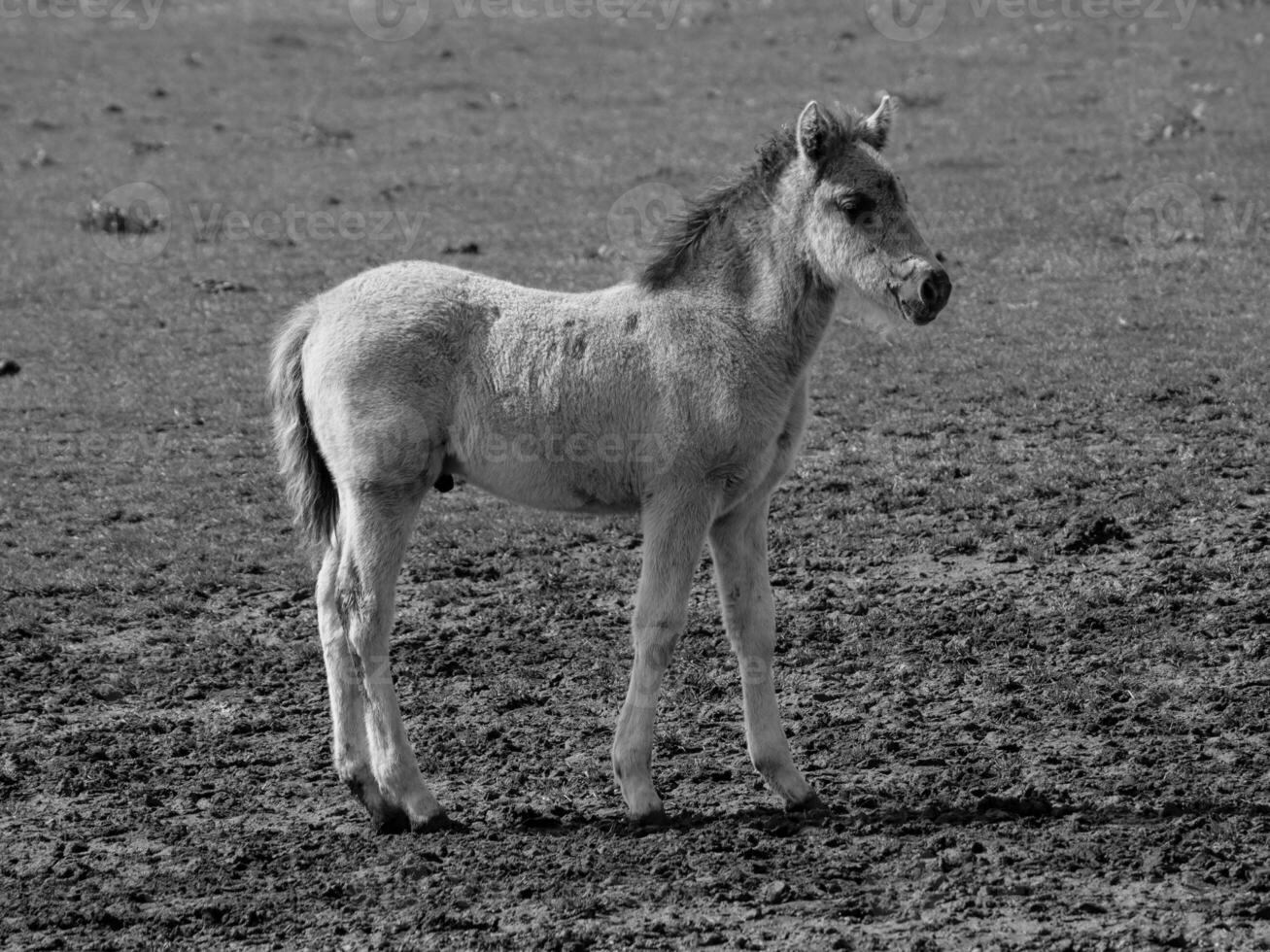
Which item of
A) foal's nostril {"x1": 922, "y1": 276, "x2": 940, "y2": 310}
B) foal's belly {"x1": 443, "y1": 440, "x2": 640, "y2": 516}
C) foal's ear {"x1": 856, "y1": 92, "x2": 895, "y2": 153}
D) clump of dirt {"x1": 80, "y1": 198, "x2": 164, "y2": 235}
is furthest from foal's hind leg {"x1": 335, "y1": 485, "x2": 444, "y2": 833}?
clump of dirt {"x1": 80, "y1": 198, "x2": 164, "y2": 235}

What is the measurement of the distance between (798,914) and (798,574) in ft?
14.6

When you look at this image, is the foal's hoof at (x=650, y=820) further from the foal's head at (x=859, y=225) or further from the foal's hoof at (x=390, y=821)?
the foal's head at (x=859, y=225)

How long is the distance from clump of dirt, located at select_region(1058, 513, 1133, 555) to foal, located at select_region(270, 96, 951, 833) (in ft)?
12.0

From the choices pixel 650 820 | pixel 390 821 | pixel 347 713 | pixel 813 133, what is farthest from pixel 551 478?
pixel 813 133

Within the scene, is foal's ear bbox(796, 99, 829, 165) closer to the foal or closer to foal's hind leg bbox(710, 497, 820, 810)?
the foal

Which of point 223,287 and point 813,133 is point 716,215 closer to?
point 813,133

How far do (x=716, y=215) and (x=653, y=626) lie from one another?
2045 mm

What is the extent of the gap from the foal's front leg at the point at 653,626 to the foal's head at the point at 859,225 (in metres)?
1.29

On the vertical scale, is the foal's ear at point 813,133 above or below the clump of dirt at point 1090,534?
above

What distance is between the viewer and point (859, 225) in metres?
7.37

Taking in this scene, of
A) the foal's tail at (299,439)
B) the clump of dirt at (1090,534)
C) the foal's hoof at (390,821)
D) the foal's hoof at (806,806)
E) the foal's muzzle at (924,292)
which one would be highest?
the foal's muzzle at (924,292)

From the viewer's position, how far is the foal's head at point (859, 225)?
23.7 feet

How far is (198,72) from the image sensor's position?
31.6 meters

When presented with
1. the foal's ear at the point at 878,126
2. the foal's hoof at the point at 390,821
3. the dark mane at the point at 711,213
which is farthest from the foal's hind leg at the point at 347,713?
the foal's ear at the point at 878,126
